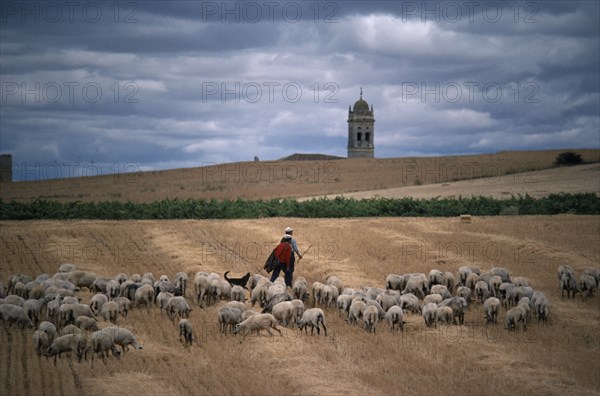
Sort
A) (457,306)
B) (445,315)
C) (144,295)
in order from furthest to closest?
(144,295), (457,306), (445,315)

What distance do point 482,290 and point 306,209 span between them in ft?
73.2

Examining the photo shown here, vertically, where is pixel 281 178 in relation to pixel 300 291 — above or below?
above

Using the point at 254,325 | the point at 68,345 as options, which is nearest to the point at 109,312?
the point at 68,345

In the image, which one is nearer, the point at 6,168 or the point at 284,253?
the point at 284,253

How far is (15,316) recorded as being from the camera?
70.2 ft

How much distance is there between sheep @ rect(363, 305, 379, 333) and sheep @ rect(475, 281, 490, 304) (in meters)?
6.07

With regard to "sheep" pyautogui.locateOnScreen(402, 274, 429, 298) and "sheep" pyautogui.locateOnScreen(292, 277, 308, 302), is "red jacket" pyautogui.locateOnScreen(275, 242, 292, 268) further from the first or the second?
"sheep" pyautogui.locateOnScreen(402, 274, 429, 298)

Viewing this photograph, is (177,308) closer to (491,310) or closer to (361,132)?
(491,310)

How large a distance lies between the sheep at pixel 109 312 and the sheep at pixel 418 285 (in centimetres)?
1003

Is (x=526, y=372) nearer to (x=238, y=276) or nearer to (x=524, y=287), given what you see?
(x=524, y=287)

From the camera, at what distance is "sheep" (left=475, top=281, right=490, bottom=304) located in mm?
26719

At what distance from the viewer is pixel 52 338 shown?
19438 mm

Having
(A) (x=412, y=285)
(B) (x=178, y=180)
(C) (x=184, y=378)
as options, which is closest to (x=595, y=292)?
(A) (x=412, y=285)

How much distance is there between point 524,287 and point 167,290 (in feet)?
37.9
